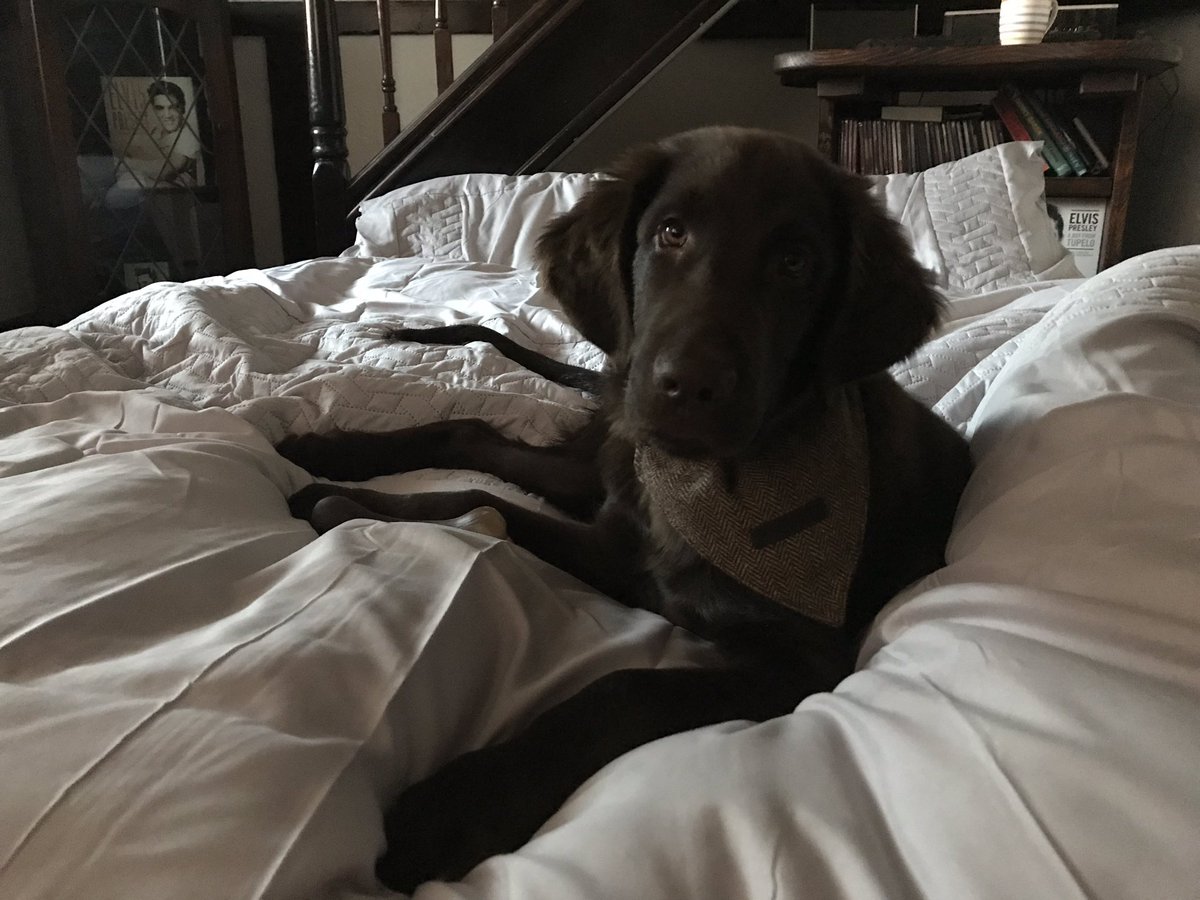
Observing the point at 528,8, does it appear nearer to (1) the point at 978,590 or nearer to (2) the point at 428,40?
(2) the point at 428,40

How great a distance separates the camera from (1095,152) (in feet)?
8.96

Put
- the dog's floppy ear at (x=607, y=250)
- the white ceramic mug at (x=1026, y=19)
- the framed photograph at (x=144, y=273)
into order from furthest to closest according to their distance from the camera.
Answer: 1. the framed photograph at (x=144, y=273)
2. the white ceramic mug at (x=1026, y=19)
3. the dog's floppy ear at (x=607, y=250)

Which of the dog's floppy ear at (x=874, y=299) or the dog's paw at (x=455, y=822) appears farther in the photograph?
the dog's floppy ear at (x=874, y=299)

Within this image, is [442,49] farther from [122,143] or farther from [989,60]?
[989,60]

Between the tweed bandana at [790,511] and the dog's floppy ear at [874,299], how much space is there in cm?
7

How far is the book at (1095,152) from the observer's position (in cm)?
273

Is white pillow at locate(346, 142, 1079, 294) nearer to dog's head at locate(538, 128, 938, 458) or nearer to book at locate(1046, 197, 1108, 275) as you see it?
book at locate(1046, 197, 1108, 275)

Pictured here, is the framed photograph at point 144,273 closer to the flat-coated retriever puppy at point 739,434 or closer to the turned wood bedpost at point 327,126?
the turned wood bedpost at point 327,126

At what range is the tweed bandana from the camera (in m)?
0.90

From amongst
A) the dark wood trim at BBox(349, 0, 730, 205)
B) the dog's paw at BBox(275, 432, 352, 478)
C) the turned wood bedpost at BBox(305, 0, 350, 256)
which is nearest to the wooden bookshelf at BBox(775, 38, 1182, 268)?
the dark wood trim at BBox(349, 0, 730, 205)

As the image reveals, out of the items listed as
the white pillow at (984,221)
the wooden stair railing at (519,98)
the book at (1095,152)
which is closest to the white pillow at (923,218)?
the white pillow at (984,221)

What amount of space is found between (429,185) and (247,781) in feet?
8.09

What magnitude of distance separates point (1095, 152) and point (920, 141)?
513 millimetres

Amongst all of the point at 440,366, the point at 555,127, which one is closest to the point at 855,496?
the point at 440,366
